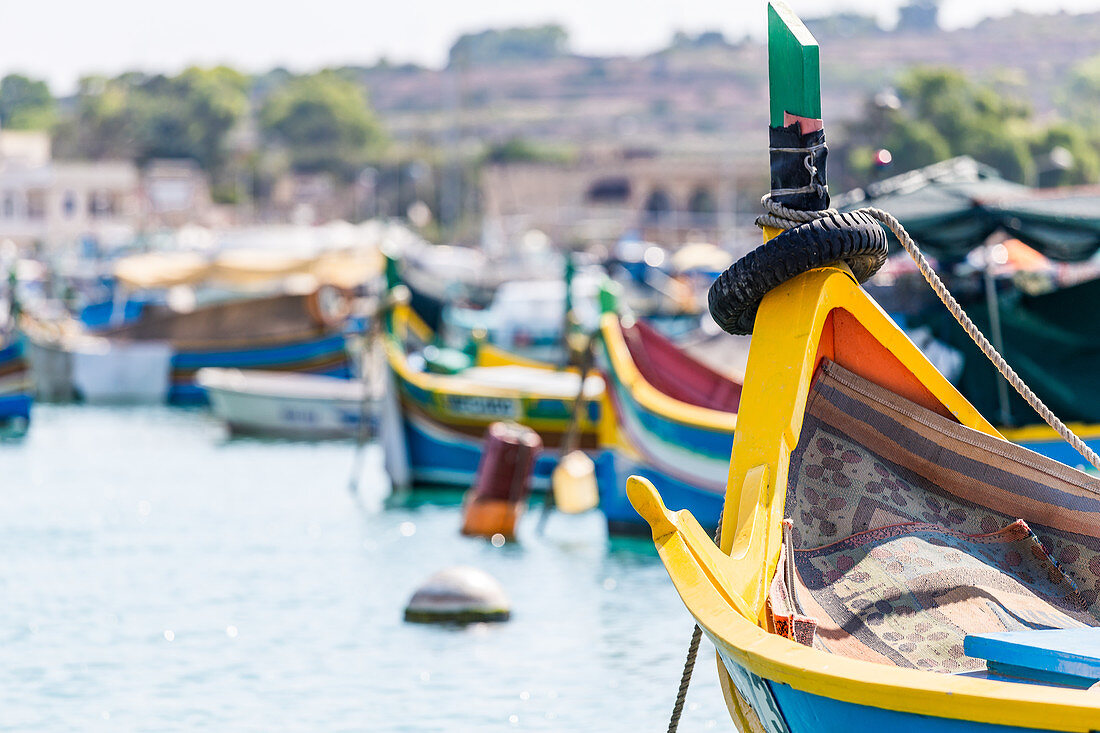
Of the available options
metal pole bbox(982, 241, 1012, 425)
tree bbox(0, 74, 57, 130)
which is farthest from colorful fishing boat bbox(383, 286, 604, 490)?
tree bbox(0, 74, 57, 130)

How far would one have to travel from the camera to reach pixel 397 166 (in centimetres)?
11669

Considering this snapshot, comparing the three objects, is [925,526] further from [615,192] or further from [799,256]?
[615,192]

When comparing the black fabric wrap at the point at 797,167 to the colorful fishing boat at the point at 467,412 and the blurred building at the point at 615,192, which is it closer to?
the colorful fishing boat at the point at 467,412

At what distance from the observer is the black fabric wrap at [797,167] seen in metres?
6.15

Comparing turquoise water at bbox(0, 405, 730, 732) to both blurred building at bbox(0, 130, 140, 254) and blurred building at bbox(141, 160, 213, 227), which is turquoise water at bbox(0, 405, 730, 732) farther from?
blurred building at bbox(141, 160, 213, 227)

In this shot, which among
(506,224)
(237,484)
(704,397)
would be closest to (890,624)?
(704,397)

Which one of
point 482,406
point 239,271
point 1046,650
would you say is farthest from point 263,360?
point 1046,650

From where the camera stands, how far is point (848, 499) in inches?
252

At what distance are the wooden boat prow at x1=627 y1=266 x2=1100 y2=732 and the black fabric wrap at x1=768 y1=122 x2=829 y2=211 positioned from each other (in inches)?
13.0

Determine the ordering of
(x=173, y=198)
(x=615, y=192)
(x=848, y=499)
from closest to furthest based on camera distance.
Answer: (x=848, y=499) < (x=173, y=198) < (x=615, y=192)

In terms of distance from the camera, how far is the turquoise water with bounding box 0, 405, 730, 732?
374 inches

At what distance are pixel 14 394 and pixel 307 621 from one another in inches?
646

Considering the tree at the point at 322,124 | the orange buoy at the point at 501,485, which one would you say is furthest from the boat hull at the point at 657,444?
the tree at the point at 322,124

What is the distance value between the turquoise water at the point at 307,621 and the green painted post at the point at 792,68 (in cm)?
413
